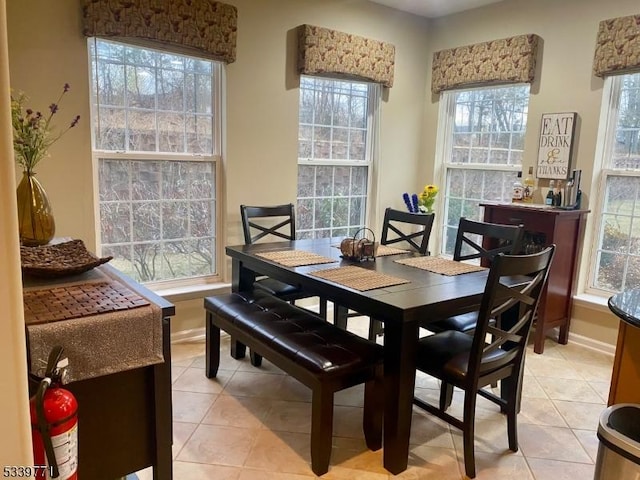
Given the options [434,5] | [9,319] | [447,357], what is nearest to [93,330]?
[9,319]

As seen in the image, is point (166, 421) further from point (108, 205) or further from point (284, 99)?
point (284, 99)

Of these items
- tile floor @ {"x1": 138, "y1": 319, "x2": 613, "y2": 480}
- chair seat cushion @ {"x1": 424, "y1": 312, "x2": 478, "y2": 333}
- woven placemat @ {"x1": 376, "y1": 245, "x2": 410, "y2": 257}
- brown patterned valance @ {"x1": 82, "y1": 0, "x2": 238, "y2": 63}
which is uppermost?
brown patterned valance @ {"x1": 82, "y1": 0, "x2": 238, "y2": 63}

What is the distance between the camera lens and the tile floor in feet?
6.97

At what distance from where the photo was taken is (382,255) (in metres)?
3.01

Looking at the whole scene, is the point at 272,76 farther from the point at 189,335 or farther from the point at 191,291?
the point at 189,335

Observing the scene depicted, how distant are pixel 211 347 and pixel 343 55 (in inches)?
99.8

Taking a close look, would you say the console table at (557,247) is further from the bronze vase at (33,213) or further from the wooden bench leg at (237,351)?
the bronze vase at (33,213)

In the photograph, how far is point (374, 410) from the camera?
7.27ft

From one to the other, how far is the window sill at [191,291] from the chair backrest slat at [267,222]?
0.45 m

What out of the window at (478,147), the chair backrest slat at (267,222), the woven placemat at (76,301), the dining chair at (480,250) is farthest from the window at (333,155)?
the woven placemat at (76,301)

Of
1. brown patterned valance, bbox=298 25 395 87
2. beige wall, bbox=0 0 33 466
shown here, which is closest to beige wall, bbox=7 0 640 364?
brown patterned valance, bbox=298 25 395 87

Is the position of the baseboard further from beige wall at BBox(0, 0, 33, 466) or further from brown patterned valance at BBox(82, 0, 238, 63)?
beige wall at BBox(0, 0, 33, 466)

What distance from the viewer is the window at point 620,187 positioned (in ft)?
11.2

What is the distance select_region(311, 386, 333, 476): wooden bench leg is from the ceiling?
343cm
